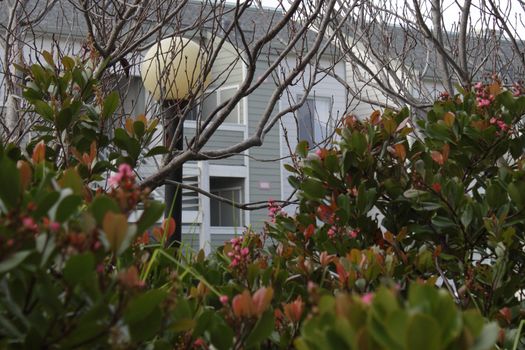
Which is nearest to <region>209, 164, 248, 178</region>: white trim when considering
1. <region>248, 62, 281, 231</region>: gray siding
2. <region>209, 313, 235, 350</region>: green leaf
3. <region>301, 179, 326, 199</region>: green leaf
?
<region>248, 62, 281, 231</region>: gray siding

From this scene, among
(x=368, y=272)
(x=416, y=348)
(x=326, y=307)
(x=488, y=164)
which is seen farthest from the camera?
(x=488, y=164)

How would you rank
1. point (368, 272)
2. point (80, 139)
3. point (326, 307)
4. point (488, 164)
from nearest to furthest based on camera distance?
point (326, 307)
point (368, 272)
point (80, 139)
point (488, 164)

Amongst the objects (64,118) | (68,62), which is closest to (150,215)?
(64,118)

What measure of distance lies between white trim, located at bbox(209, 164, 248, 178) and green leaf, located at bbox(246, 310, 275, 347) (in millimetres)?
18362

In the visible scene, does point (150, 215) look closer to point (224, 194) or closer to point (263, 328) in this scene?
point (263, 328)

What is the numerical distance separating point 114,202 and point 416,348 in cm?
50

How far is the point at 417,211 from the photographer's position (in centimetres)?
303

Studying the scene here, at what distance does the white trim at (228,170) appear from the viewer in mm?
19859

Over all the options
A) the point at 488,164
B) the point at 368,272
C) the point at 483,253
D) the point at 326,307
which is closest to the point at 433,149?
the point at 488,164

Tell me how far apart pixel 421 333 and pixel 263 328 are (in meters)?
0.50

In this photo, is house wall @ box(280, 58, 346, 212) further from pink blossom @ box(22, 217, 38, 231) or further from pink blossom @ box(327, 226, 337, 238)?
pink blossom @ box(22, 217, 38, 231)

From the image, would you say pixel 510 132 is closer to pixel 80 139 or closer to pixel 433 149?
pixel 433 149

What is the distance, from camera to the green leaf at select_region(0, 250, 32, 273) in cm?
111

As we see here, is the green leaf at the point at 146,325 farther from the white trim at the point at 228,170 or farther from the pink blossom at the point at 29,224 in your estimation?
the white trim at the point at 228,170
